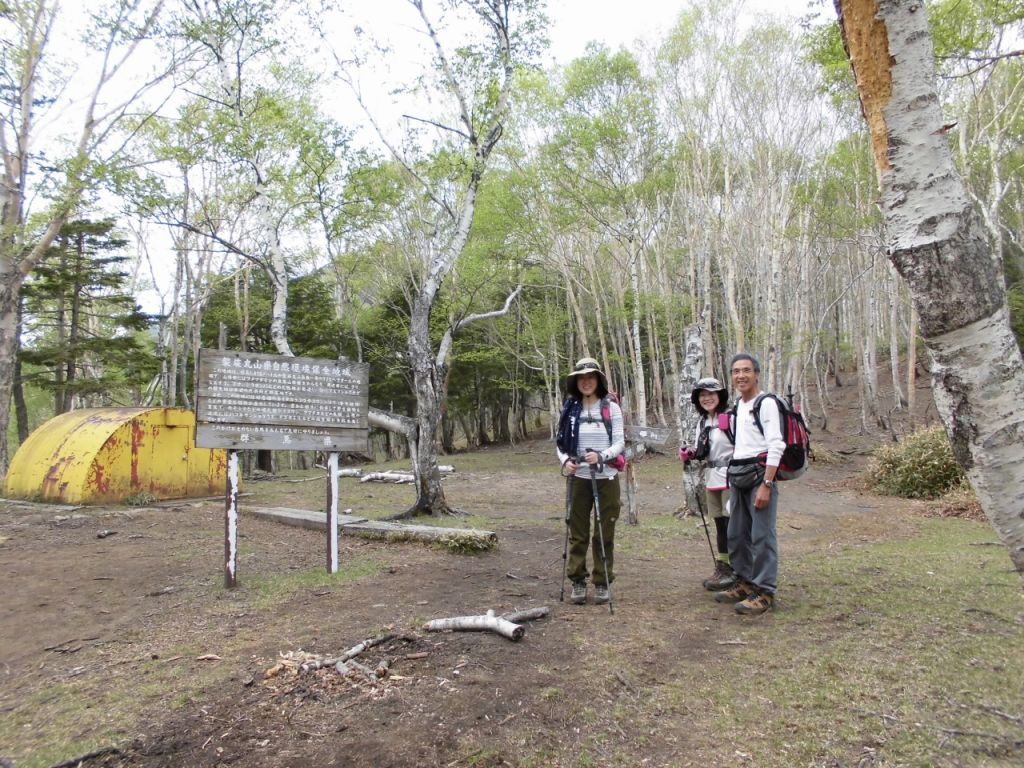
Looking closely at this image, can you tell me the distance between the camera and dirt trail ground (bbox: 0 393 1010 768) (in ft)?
8.22

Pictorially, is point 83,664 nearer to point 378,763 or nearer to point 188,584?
point 188,584

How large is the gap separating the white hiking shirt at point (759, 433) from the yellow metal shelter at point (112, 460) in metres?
9.33

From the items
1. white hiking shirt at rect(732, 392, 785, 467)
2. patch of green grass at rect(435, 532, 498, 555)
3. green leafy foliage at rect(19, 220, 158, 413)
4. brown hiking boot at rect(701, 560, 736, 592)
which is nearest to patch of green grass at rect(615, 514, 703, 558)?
patch of green grass at rect(435, 532, 498, 555)

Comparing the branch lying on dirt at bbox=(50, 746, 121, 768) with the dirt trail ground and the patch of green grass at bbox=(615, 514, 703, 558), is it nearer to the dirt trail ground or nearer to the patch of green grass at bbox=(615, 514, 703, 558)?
the dirt trail ground

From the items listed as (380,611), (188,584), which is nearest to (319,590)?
(380,611)

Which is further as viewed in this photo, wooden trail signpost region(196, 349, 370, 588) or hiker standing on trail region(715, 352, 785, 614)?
wooden trail signpost region(196, 349, 370, 588)

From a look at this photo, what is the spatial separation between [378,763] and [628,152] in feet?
57.8

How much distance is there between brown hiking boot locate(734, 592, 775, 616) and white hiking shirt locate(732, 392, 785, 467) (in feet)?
3.19

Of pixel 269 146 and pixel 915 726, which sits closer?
pixel 915 726

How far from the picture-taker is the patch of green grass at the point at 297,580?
4949 millimetres

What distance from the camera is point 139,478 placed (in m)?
10.5

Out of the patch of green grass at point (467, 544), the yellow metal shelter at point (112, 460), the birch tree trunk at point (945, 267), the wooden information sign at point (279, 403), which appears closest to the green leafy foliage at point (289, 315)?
the yellow metal shelter at point (112, 460)

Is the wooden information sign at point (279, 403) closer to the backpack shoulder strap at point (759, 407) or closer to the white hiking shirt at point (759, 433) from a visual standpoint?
the white hiking shirt at point (759, 433)

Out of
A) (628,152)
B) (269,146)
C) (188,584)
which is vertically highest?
(628,152)
